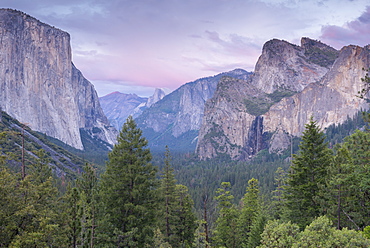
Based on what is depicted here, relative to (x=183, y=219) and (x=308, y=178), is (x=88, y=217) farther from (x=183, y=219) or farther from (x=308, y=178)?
(x=308, y=178)

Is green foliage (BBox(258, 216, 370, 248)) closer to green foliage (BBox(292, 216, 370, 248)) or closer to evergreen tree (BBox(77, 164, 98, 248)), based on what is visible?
green foliage (BBox(292, 216, 370, 248))

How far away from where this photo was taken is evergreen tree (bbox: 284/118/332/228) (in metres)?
23.8

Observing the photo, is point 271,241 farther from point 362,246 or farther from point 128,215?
point 128,215

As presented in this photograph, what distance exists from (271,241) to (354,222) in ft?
30.0

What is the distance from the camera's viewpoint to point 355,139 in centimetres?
2414

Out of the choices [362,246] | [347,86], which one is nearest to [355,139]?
[362,246]

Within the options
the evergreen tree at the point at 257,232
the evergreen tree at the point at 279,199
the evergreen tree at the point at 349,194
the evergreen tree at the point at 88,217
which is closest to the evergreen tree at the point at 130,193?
the evergreen tree at the point at 88,217

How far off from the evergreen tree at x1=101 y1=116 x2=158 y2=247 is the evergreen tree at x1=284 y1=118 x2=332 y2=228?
11.8 metres

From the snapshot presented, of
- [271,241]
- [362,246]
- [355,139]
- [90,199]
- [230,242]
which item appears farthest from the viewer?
[230,242]

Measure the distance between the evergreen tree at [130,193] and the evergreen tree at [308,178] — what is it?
466 inches

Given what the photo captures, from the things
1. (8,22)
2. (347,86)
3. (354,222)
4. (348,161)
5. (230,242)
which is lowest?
(230,242)

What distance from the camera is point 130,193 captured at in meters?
22.3

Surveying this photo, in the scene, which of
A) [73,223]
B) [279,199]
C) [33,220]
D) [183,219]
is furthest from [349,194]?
[279,199]

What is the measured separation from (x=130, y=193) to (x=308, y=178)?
1512cm
